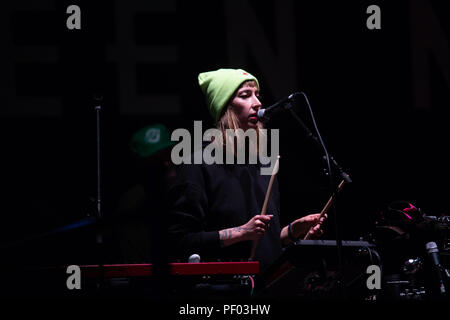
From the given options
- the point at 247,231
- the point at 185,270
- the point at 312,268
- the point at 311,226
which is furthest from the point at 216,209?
the point at 312,268

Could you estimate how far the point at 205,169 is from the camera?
9.93ft

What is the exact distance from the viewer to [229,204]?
2.94 metres

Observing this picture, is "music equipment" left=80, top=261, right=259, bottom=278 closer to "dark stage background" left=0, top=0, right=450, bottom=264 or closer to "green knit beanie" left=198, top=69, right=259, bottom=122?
"green knit beanie" left=198, top=69, right=259, bottom=122

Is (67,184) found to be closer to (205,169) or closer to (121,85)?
(121,85)

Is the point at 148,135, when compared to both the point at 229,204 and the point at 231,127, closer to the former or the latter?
the point at 231,127

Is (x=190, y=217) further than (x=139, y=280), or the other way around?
(x=190, y=217)

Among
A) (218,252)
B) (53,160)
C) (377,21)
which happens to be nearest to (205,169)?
(218,252)

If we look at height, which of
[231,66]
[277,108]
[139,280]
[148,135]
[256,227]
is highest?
[231,66]

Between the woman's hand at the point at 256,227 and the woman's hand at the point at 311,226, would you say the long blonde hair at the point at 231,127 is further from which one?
the woman's hand at the point at 256,227

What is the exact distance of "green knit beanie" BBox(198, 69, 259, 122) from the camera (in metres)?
3.22

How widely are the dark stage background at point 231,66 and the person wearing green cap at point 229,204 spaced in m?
0.87

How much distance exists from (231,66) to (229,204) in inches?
57.2

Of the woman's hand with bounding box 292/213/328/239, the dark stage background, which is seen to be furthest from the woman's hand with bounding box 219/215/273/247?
the dark stage background

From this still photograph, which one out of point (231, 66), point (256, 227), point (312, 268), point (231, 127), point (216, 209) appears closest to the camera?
point (312, 268)
